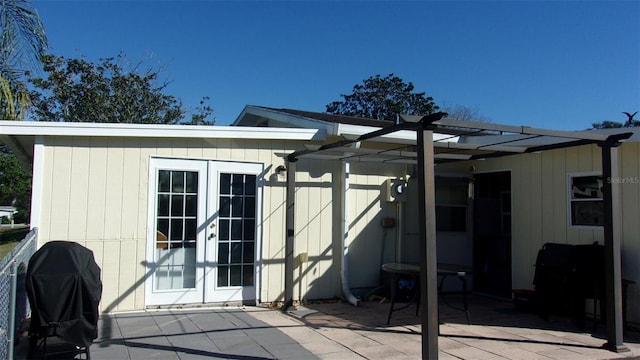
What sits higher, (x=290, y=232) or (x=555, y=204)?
(x=555, y=204)

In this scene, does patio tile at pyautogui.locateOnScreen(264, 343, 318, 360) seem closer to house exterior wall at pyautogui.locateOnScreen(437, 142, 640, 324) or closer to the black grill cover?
the black grill cover

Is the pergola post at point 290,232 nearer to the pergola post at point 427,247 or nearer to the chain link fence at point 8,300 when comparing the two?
the pergola post at point 427,247

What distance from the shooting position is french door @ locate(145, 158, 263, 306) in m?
6.25

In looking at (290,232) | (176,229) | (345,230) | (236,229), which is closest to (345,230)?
(345,230)

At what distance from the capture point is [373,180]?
307 inches

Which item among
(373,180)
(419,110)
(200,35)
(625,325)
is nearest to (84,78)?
(200,35)

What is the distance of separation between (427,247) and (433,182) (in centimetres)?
56

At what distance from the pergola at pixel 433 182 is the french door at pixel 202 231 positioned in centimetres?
59

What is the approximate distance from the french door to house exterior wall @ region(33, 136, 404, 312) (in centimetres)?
13

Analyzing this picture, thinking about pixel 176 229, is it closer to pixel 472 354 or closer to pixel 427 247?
pixel 427 247

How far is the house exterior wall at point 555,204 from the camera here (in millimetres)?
5922

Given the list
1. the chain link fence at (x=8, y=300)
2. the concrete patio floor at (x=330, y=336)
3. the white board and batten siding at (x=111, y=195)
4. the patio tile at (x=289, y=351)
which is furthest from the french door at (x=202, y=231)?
the chain link fence at (x=8, y=300)

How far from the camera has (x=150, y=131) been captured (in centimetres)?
605

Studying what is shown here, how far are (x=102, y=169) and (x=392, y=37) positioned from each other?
10716 millimetres
